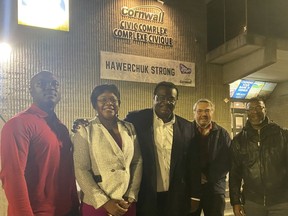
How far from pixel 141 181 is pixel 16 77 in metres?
4.37

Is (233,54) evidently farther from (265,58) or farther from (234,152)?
(234,152)

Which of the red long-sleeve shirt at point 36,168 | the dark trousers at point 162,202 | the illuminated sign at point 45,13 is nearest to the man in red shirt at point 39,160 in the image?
the red long-sleeve shirt at point 36,168

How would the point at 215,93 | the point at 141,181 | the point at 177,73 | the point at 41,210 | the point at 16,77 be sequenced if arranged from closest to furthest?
the point at 41,210 → the point at 141,181 → the point at 16,77 → the point at 177,73 → the point at 215,93

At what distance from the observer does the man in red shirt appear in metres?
2.68

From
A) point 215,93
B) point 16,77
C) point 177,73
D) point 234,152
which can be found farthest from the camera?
point 215,93

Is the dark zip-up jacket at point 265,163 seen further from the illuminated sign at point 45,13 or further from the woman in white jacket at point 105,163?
the illuminated sign at point 45,13

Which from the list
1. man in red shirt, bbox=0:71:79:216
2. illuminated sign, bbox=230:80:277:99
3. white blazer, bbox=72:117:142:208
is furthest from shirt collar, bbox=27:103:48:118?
illuminated sign, bbox=230:80:277:99

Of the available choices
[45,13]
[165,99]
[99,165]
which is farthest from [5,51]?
[99,165]

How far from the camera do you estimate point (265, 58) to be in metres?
8.20

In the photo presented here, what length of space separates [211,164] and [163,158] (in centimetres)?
81

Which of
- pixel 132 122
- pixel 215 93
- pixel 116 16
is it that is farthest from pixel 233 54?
pixel 132 122

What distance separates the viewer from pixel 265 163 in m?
3.67

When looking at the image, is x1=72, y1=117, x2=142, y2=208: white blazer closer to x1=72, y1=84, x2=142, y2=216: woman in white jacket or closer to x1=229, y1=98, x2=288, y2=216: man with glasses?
x1=72, y1=84, x2=142, y2=216: woman in white jacket

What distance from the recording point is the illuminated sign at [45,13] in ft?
22.3
